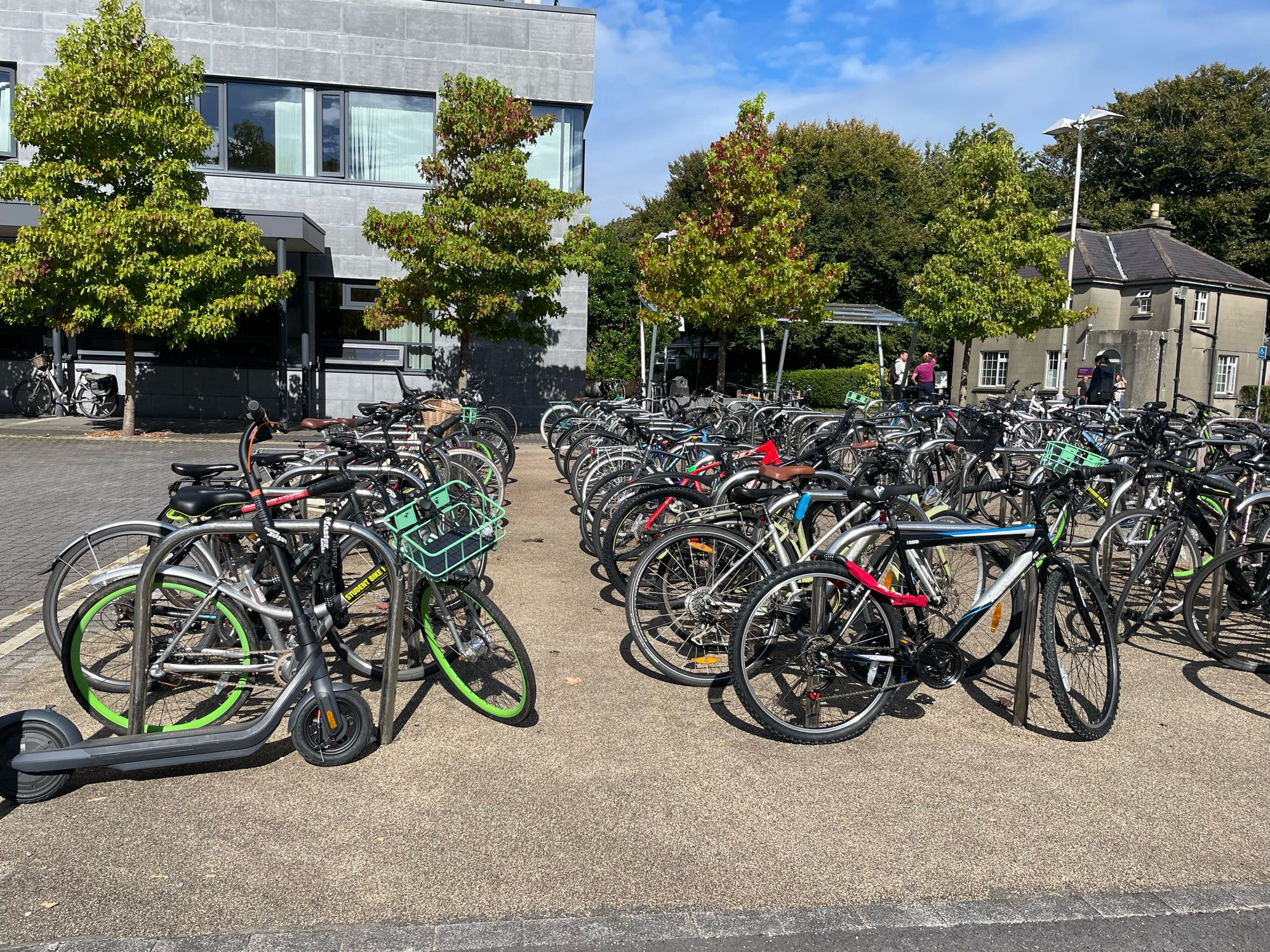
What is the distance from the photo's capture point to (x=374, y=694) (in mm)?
4266

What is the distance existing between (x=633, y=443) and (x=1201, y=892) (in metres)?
5.77

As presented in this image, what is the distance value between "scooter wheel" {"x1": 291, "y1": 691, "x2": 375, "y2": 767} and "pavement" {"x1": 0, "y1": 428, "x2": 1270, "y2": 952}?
0.07m

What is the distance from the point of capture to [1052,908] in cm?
280

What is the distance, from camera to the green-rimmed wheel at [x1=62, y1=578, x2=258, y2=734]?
3.73 metres

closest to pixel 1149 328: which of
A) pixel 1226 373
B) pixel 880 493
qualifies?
pixel 1226 373

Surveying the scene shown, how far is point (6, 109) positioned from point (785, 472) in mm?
19273

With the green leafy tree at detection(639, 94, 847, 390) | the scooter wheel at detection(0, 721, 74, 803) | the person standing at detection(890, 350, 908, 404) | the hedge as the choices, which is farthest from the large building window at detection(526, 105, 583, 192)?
the scooter wheel at detection(0, 721, 74, 803)

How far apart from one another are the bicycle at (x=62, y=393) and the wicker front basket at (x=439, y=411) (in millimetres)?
8597

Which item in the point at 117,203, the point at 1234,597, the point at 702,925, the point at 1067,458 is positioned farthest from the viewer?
the point at 117,203

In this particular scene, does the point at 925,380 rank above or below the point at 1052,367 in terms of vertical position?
below

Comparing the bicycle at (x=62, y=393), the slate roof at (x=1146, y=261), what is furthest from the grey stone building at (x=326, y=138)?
the slate roof at (x=1146, y=261)

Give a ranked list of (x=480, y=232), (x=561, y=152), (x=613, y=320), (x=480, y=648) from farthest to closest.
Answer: (x=613, y=320), (x=561, y=152), (x=480, y=232), (x=480, y=648)

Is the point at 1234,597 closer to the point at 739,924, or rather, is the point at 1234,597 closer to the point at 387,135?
the point at 739,924

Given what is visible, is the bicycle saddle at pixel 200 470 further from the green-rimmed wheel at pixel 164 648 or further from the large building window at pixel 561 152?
the large building window at pixel 561 152
